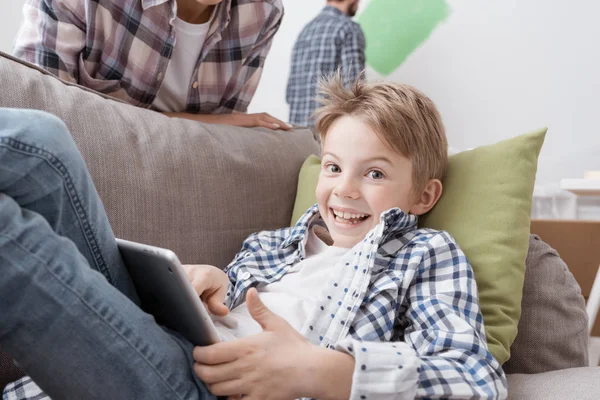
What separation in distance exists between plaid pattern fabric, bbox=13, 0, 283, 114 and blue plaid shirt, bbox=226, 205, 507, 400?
59cm

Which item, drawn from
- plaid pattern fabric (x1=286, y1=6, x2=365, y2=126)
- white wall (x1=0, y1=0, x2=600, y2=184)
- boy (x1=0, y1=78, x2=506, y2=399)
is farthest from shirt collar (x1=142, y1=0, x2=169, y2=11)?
white wall (x1=0, y1=0, x2=600, y2=184)

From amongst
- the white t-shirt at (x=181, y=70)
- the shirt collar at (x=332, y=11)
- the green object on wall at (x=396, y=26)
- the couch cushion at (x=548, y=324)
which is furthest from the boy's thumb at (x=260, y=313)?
the green object on wall at (x=396, y=26)

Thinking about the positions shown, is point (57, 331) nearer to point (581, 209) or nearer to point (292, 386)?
point (292, 386)

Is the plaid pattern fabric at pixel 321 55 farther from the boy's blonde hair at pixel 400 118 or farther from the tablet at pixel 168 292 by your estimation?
the tablet at pixel 168 292

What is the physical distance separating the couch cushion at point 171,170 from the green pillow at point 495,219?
37 centimetres

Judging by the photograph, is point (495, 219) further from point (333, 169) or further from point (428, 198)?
point (333, 169)

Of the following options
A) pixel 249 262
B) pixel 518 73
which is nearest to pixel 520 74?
pixel 518 73

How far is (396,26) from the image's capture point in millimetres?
3393

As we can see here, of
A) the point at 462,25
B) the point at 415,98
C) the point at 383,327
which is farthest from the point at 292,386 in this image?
the point at 462,25

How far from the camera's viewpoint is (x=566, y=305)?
1.05 meters

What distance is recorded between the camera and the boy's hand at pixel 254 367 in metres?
0.69

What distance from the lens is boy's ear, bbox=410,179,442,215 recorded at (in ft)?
3.51

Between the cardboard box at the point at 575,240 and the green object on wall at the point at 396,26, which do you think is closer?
the cardboard box at the point at 575,240

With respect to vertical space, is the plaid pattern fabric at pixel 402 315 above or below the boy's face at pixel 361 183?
below
